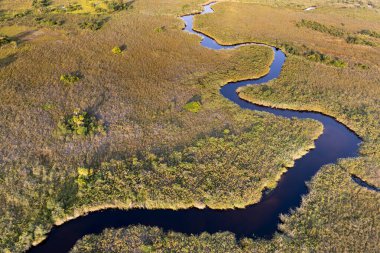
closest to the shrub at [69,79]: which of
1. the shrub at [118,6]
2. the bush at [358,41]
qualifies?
the shrub at [118,6]

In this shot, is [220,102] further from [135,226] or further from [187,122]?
[135,226]

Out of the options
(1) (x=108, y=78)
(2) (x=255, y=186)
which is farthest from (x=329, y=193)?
(1) (x=108, y=78)

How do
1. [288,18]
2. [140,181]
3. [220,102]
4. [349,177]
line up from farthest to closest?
[288,18] → [220,102] → [349,177] → [140,181]

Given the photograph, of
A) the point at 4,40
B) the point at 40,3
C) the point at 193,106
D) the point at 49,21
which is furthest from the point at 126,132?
the point at 40,3

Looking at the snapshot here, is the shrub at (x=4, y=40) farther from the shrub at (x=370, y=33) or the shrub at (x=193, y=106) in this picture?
the shrub at (x=370, y=33)

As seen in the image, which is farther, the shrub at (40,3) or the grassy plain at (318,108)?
the shrub at (40,3)

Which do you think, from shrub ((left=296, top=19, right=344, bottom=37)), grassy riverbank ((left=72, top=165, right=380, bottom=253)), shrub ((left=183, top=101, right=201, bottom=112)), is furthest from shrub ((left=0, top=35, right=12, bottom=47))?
shrub ((left=296, top=19, right=344, bottom=37))

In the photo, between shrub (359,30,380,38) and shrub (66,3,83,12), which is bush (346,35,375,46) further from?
shrub (66,3,83,12)
